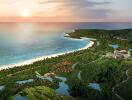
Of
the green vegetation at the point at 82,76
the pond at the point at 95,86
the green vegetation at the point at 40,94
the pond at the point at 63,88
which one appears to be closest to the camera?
the green vegetation at the point at 40,94

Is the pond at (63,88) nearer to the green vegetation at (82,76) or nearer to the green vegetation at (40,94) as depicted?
the green vegetation at (82,76)

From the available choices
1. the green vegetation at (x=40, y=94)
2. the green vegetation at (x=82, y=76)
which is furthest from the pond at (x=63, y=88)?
the green vegetation at (x=40, y=94)

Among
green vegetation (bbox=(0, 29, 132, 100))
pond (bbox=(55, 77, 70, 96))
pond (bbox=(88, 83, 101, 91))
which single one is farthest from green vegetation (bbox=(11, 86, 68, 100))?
pond (bbox=(88, 83, 101, 91))

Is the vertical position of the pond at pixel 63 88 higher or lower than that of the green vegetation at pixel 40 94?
lower

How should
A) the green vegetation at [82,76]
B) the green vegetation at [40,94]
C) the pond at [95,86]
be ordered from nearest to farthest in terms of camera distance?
the green vegetation at [40,94] < the green vegetation at [82,76] < the pond at [95,86]

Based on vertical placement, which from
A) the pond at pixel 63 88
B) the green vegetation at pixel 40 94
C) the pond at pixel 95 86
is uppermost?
the green vegetation at pixel 40 94

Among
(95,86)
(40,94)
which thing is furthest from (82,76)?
(40,94)

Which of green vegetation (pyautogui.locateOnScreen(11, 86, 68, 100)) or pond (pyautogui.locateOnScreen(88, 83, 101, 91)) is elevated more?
green vegetation (pyautogui.locateOnScreen(11, 86, 68, 100))

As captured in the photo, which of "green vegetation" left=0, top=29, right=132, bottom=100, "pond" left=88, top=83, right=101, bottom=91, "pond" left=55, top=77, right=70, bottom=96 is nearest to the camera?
"green vegetation" left=0, top=29, right=132, bottom=100

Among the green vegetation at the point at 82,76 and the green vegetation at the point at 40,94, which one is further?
the green vegetation at the point at 82,76

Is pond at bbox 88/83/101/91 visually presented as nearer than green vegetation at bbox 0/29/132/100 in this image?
No

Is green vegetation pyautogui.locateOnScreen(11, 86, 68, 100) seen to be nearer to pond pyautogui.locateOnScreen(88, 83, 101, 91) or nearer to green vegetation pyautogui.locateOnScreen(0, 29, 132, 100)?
green vegetation pyautogui.locateOnScreen(0, 29, 132, 100)

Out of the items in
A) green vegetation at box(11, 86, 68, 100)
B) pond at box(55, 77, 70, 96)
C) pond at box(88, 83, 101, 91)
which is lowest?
pond at box(88, 83, 101, 91)
